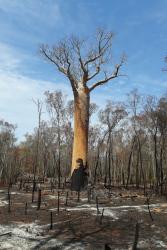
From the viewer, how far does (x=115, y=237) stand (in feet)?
22.5

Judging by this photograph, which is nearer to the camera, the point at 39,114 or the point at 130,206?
the point at 130,206

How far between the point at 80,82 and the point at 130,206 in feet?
25.3

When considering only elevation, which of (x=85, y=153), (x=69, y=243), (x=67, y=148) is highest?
(x=67, y=148)

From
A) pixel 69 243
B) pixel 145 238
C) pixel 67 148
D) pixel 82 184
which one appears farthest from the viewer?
pixel 67 148

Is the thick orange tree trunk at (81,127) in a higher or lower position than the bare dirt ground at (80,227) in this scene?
higher

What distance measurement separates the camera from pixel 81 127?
53.0 ft

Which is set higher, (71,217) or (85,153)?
(85,153)

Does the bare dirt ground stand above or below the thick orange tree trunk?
below

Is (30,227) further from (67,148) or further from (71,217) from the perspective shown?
(67,148)

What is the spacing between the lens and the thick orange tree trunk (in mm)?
15992

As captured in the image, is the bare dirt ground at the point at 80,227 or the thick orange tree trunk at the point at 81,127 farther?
the thick orange tree trunk at the point at 81,127

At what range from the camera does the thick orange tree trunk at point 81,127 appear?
16.0 m

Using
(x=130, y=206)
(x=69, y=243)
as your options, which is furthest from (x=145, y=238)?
(x=130, y=206)

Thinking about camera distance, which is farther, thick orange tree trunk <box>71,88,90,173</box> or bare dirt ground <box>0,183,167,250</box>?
thick orange tree trunk <box>71,88,90,173</box>
